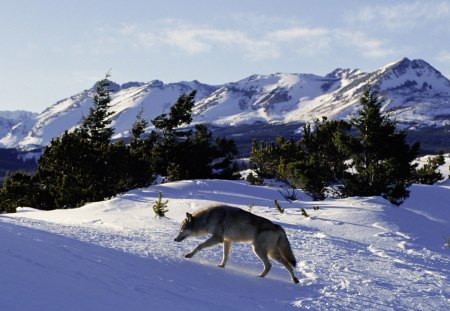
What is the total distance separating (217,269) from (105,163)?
2532 cm

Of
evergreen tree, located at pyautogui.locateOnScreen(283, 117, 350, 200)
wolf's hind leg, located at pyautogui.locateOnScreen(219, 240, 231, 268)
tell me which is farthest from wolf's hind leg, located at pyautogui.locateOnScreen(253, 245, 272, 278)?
evergreen tree, located at pyautogui.locateOnScreen(283, 117, 350, 200)

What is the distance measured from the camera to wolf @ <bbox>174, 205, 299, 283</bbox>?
8.59 metres

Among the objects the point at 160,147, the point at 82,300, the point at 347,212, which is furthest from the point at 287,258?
the point at 160,147

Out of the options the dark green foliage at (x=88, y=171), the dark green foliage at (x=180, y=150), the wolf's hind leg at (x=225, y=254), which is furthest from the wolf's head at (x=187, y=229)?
the dark green foliage at (x=180, y=150)

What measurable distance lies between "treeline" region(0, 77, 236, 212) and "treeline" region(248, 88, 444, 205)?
8.08 metres

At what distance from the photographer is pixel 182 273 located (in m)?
7.87

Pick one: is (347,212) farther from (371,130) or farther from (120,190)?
(120,190)

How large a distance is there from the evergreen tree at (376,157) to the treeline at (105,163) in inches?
532

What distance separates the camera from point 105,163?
32656mm

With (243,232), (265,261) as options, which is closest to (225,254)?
(243,232)

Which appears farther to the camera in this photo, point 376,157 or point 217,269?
point 376,157

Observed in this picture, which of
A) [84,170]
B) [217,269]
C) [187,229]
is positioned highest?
[84,170]

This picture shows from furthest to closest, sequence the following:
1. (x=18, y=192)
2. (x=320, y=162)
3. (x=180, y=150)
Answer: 1. (x=180, y=150)
2. (x=18, y=192)
3. (x=320, y=162)

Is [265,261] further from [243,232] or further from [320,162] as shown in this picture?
[320,162]
